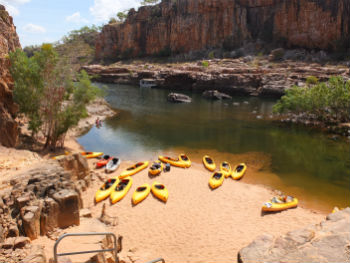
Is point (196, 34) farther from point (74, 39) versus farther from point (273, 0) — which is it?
point (74, 39)

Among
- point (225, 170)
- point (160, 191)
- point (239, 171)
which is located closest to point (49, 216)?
point (160, 191)

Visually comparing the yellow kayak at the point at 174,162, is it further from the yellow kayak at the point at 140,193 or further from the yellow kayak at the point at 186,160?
the yellow kayak at the point at 140,193

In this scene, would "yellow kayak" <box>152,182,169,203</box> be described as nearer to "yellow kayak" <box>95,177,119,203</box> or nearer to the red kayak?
"yellow kayak" <box>95,177,119,203</box>

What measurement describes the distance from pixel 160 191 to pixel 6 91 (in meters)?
11.5

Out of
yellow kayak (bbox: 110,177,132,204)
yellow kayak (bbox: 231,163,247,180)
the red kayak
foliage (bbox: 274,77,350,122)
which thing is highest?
foliage (bbox: 274,77,350,122)

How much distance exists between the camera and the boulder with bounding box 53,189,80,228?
32.2 feet

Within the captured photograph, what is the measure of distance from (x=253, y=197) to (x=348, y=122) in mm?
19396

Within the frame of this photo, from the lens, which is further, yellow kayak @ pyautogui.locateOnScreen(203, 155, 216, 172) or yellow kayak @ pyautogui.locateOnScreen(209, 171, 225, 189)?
yellow kayak @ pyautogui.locateOnScreen(203, 155, 216, 172)

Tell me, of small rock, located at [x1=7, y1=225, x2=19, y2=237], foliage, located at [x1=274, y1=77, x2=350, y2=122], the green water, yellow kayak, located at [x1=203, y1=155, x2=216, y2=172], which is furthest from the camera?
foliage, located at [x1=274, y1=77, x2=350, y2=122]

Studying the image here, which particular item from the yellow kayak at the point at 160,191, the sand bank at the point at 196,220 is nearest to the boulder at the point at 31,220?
the sand bank at the point at 196,220

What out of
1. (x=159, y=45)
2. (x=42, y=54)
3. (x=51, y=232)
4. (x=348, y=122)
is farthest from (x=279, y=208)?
(x=159, y=45)

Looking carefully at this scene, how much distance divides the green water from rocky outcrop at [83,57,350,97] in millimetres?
14808

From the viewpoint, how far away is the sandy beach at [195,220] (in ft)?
34.2

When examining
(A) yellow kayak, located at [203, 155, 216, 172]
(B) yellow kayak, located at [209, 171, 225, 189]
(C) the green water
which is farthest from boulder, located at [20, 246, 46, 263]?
(C) the green water
